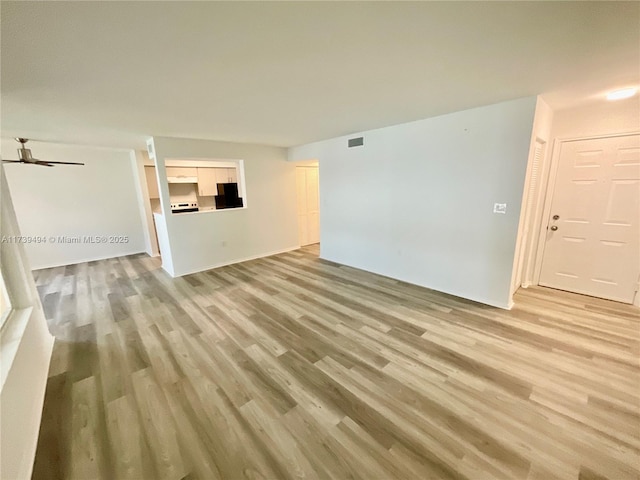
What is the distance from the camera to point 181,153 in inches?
175

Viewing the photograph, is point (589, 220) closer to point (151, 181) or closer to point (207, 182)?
point (207, 182)

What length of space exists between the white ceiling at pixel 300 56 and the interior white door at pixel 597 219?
30.7 inches

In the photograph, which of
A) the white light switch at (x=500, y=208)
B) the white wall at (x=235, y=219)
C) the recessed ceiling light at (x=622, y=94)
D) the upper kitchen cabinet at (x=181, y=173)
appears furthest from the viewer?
the upper kitchen cabinet at (x=181, y=173)

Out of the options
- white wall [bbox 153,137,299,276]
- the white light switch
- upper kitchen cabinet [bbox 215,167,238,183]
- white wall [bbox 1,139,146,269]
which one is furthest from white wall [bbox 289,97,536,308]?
white wall [bbox 1,139,146,269]

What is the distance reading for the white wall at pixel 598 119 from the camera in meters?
2.87

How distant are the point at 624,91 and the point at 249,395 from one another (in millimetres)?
4660

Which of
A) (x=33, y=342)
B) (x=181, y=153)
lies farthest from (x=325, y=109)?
(x=33, y=342)

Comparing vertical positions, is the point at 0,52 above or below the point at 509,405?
above

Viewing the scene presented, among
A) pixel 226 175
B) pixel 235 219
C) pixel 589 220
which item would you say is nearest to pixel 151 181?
pixel 226 175

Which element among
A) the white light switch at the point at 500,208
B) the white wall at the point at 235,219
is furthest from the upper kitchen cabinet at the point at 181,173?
the white light switch at the point at 500,208

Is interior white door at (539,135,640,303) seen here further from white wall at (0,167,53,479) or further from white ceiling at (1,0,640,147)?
white wall at (0,167,53,479)

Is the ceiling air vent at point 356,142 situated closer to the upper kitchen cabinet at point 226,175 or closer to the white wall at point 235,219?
the white wall at point 235,219

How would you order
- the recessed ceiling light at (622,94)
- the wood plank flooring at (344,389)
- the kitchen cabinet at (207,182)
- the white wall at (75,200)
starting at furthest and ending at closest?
the kitchen cabinet at (207,182) → the white wall at (75,200) → the recessed ceiling light at (622,94) → the wood plank flooring at (344,389)

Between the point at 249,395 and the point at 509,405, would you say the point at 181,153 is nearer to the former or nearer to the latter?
the point at 249,395
